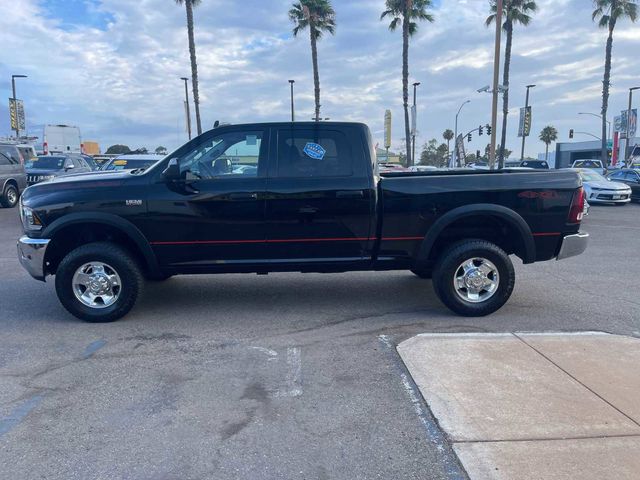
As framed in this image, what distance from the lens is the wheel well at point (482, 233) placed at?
577cm

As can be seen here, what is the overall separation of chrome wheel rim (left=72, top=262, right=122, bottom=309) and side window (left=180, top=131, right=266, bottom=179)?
137 cm

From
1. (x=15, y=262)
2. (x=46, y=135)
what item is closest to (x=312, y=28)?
(x=46, y=135)

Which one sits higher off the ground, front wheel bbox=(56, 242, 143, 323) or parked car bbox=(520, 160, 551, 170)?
parked car bbox=(520, 160, 551, 170)

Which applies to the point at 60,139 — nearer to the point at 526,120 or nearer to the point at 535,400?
the point at 526,120

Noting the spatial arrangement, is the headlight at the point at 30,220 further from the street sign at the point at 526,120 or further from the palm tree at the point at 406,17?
the street sign at the point at 526,120

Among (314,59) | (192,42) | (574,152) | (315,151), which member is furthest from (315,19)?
(574,152)

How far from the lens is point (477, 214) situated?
221 inches

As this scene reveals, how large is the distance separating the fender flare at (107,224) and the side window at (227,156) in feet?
2.73

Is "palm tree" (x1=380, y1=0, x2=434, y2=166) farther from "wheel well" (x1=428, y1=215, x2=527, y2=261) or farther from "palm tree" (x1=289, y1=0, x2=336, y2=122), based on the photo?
"wheel well" (x1=428, y1=215, x2=527, y2=261)

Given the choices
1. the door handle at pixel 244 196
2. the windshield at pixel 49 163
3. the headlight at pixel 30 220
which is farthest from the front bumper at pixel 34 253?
the windshield at pixel 49 163

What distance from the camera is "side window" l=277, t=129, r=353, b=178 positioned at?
5633mm

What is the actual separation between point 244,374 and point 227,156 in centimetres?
239

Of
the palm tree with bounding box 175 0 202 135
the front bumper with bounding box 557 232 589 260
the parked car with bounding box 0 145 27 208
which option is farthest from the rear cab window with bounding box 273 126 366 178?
the palm tree with bounding box 175 0 202 135

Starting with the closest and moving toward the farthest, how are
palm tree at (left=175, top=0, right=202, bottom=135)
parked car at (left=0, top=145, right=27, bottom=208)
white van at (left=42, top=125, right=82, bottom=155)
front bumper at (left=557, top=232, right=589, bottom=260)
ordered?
front bumper at (left=557, top=232, right=589, bottom=260), parked car at (left=0, top=145, right=27, bottom=208), palm tree at (left=175, top=0, right=202, bottom=135), white van at (left=42, top=125, right=82, bottom=155)
